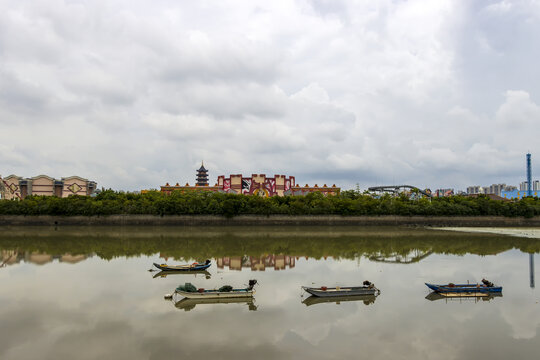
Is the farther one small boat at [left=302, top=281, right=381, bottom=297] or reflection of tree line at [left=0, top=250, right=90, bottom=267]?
reflection of tree line at [left=0, top=250, right=90, bottom=267]

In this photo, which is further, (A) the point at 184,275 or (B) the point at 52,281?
(A) the point at 184,275

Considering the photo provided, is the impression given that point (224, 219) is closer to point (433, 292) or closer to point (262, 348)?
point (433, 292)

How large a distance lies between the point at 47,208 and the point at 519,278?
180 feet

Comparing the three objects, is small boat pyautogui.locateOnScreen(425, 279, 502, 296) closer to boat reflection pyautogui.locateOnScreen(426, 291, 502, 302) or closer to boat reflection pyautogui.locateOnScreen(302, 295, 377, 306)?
boat reflection pyautogui.locateOnScreen(426, 291, 502, 302)

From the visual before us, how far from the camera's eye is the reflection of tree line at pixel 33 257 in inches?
998

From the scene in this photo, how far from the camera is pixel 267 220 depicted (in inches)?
2170

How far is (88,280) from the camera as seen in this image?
20.0m

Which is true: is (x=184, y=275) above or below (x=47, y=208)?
below

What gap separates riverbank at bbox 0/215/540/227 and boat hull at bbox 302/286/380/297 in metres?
38.0

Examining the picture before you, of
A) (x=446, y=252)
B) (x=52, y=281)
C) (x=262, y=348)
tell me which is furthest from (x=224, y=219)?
(x=262, y=348)

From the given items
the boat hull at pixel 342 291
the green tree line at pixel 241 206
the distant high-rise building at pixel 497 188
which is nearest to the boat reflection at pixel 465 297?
the boat hull at pixel 342 291

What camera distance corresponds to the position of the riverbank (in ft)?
171

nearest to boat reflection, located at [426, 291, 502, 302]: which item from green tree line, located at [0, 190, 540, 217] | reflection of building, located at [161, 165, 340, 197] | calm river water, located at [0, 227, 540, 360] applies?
calm river water, located at [0, 227, 540, 360]

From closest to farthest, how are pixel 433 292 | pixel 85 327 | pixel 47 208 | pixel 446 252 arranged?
pixel 85 327 → pixel 433 292 → pixel 446 252 → pixel 47 208
